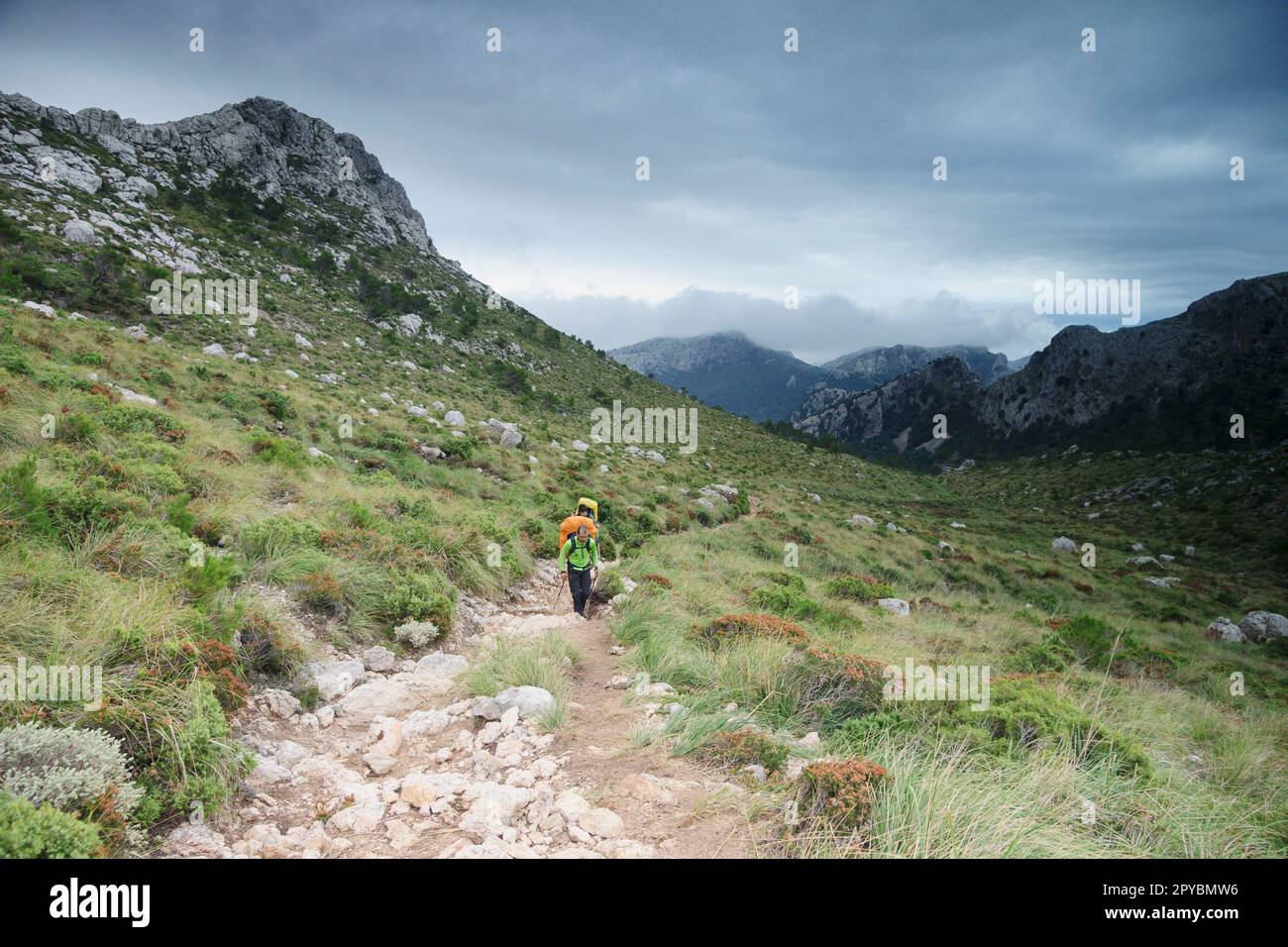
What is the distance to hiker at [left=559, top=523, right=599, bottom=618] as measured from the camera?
9039mm

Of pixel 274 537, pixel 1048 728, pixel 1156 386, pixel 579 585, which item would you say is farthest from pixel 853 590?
pixel 1156 386

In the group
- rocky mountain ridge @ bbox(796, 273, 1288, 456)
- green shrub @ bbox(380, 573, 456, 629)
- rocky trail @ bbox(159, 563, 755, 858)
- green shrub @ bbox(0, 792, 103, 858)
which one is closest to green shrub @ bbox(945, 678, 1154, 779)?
rocky trail @ bbox(159, 563, 755, 858)

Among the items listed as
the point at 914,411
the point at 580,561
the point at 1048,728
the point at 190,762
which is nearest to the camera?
the point at 190,762

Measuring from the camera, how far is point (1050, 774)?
3.95 meters

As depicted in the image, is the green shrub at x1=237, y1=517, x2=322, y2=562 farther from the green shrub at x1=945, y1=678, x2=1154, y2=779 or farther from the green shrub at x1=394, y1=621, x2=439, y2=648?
the green shrub at x1=945, y1=678, x2=1154, y2=779

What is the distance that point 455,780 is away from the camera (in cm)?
402

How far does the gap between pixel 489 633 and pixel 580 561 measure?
1.84 metres

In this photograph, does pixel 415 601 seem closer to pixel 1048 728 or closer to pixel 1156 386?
pixel 1048 728

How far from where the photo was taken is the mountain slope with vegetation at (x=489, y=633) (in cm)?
344

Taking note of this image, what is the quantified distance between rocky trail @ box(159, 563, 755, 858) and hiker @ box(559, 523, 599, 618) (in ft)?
9.29

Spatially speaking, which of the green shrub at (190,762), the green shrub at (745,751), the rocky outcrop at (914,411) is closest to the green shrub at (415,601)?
the green shrub at (190,762)
